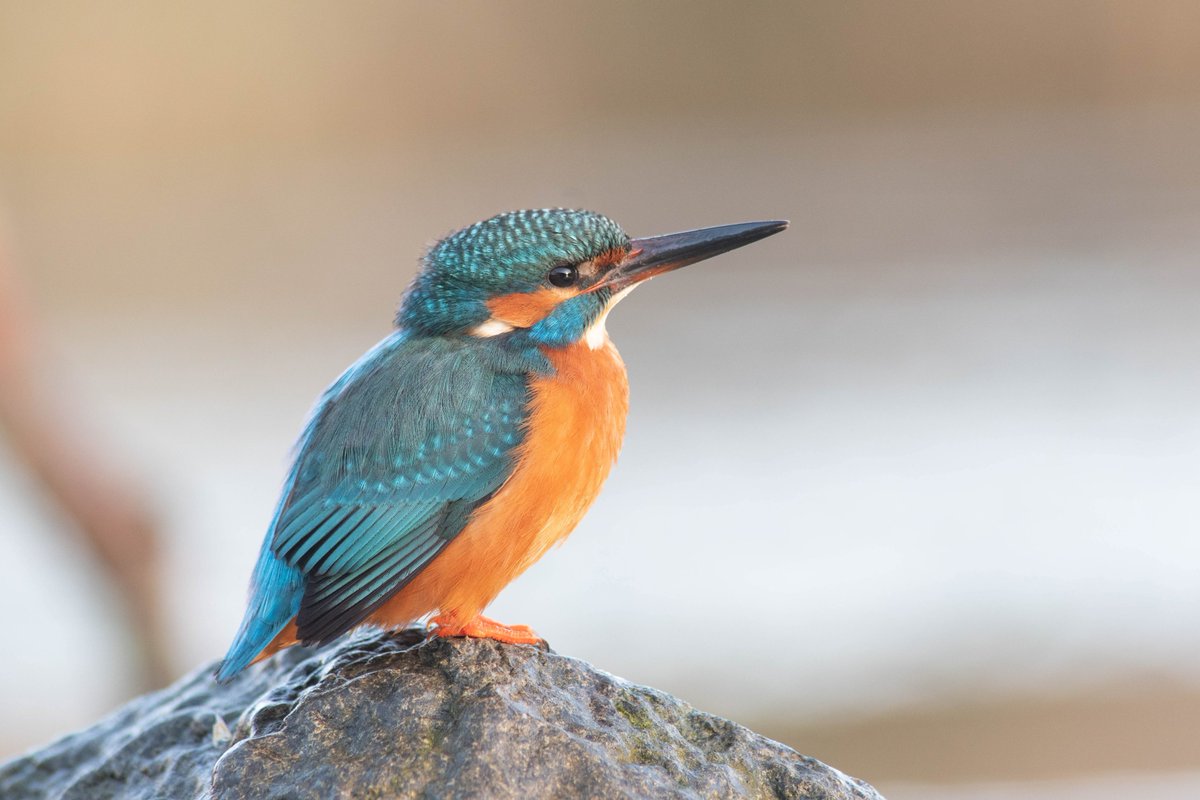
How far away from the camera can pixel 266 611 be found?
3.19m

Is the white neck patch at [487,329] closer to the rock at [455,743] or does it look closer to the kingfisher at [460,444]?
the kingfisher at [460,444]

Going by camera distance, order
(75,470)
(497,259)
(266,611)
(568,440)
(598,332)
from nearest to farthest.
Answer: (266,611) → (568,440) → (497,259) → (598,332) → (75,470)

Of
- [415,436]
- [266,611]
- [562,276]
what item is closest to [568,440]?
[415,436]

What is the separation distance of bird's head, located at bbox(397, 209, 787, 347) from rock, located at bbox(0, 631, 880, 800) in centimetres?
86

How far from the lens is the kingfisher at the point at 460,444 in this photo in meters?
3.23

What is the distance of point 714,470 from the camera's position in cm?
1005

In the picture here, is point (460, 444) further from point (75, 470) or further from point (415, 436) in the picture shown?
point (75, 470)

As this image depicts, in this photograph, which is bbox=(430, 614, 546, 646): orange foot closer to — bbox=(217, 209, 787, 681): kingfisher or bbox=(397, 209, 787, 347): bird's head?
bbox=(217, 209, 787, 681): kingfisher

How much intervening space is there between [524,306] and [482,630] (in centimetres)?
87

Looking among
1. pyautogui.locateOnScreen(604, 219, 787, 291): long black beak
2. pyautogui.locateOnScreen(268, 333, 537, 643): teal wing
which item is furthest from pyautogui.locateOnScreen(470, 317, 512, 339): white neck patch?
pyautogui.locateOnScreen(604, 219, 787, 291): long black beak

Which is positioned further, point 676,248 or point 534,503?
point 676,248

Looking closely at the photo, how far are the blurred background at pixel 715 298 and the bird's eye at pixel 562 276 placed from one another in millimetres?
3221

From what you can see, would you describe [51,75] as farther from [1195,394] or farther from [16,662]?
[1195,394]

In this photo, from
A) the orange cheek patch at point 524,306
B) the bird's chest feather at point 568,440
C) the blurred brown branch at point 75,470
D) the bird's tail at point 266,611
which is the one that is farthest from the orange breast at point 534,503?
the blurred brown branch at point 75,470
